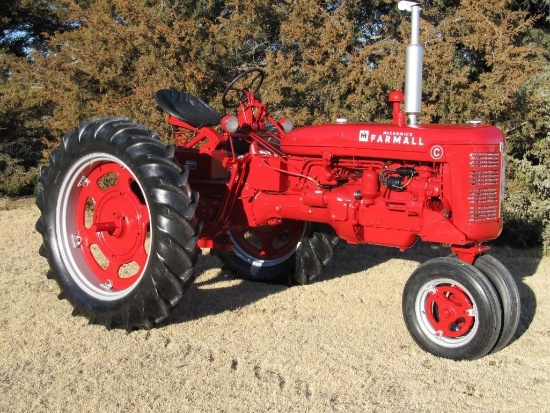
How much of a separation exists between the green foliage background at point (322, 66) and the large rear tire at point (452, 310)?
11.2 feet

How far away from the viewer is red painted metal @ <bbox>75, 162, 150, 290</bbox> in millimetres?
4590

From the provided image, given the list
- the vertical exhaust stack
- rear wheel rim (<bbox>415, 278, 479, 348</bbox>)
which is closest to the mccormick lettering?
the vertical exhaust stack

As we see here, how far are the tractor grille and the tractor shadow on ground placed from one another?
0.93m

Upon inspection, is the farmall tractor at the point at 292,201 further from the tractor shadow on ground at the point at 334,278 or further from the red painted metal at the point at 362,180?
the tractor shadow on ground at the point at 334,278

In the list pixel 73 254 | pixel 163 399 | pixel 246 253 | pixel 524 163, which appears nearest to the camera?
pixel 163 399

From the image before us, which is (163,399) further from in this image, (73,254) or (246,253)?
(246,253)

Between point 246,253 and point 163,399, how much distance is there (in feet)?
7.88

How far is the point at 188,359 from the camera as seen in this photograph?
383cm

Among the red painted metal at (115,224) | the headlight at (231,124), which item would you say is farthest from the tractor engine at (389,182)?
the red painted metal at (115,224)

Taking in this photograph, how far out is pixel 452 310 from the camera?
387 cm

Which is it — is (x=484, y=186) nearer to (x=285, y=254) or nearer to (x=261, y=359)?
(x=261, y=359)

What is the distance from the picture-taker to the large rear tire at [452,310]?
372 cm

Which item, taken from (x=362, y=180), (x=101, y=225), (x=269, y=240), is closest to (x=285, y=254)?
(x=269, y=240)

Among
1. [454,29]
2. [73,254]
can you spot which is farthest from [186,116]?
[454,29]
